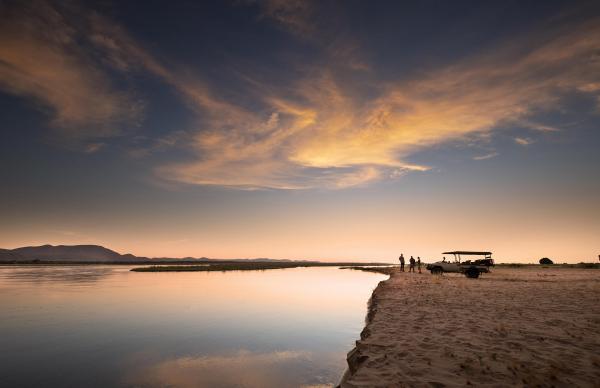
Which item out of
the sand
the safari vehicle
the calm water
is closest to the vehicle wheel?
Answer: the safari vehicle

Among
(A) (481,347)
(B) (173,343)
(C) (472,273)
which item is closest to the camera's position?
(A) (481,347)

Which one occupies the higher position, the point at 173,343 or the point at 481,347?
the point at 481,347

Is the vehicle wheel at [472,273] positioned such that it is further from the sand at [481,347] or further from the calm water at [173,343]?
the sand at [481,347]

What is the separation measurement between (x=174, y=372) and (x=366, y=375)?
6.83 m

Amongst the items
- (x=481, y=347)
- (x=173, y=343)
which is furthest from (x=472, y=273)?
(x=173, y=343)

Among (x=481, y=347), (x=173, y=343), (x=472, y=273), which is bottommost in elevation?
(x=173, y=343)

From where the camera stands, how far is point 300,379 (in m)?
11.0

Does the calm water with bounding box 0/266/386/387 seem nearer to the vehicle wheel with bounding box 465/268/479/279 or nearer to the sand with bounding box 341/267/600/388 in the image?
the sand with bounding box 341/267/600/388

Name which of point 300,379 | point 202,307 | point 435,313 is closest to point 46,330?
point 202,307

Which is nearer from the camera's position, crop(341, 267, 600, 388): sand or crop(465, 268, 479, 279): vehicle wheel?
crop(341, 267, 600, 388): sand

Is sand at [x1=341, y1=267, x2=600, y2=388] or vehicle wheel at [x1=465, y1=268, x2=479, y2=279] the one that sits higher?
vehicle wheel at [x1=465, y1=268, x2=479, y2=279]

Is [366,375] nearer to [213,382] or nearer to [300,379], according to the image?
[300,379]

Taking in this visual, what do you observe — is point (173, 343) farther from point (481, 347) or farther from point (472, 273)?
point (472, 273)

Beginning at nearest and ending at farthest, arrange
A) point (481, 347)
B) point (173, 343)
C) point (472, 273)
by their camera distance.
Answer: point (481, 347), point (173, 343), point (472, 273)
